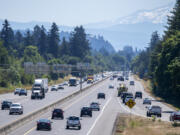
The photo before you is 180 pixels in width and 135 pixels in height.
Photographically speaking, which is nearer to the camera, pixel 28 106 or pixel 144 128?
pixel 144 128

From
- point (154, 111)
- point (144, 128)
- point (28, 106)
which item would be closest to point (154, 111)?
point (154, 111)

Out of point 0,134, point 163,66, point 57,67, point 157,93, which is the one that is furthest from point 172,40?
point 0,134

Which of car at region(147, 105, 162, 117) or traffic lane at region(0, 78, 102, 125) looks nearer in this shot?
traffic lane at region(0, 78, 102, 125)

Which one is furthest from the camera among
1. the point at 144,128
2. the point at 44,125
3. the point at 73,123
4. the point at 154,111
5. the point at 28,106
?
the point at 28,106

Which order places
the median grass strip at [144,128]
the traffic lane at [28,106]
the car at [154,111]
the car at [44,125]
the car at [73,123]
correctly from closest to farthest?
1. the car at [44,125]
2. the median grass strip at [144,128]
3. the car at [73,123]
4. the traffic lane at [28,106]
5. the car at [154,111]

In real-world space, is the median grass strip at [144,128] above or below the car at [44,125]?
below

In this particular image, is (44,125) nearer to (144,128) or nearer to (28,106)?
(144,128)

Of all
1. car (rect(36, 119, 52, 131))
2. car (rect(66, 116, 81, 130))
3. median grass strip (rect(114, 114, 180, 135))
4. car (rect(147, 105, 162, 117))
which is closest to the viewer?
car (rect(36, 119, 52, 131))

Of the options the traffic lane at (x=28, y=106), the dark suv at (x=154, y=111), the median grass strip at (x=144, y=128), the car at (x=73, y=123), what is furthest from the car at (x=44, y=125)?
the dark suv at (x=154, y=111)

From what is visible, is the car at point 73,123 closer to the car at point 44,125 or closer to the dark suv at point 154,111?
the car at point 44,125

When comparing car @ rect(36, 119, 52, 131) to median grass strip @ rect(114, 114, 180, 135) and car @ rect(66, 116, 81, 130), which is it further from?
median grass strip @ rect(114, 114, 180, 135)

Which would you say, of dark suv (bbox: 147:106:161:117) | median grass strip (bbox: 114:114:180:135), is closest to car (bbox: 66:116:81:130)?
median grass strip (bbox: 114:114:180:135)

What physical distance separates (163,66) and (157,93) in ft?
73.6

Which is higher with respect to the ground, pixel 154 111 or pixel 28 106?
pixel 154 111
